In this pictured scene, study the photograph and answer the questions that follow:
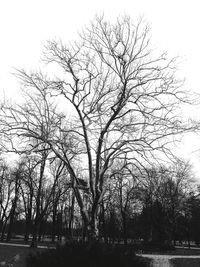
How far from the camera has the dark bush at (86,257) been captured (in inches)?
367

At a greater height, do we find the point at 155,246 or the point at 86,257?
the point at 155,246

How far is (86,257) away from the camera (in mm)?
9469

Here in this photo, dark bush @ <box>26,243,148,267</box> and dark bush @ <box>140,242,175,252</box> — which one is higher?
dark bush @ <box>140,242,175,252</box>

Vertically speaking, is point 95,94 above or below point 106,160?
above

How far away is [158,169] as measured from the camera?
56.0 feet

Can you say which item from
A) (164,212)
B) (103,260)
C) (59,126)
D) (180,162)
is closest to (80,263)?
(103,260)

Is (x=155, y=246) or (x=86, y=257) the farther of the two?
(x=155, y=246)

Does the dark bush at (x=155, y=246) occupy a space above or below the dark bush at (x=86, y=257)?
above

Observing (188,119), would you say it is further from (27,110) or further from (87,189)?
(27,110)

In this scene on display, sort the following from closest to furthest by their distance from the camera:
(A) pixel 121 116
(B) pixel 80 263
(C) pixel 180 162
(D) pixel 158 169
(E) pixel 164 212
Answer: (B) pixel 80 263, (C) pixel 180 162, (D) pixel 158 169, (A) pixel 121 116, (E) pixel 164 212

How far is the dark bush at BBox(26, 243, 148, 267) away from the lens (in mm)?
9328

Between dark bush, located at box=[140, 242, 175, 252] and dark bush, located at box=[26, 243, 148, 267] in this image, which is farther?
dark bush, located at box=[140, 242, 175, 252]

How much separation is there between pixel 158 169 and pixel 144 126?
2597mm

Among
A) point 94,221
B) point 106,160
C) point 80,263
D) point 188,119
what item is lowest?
point 80,263
